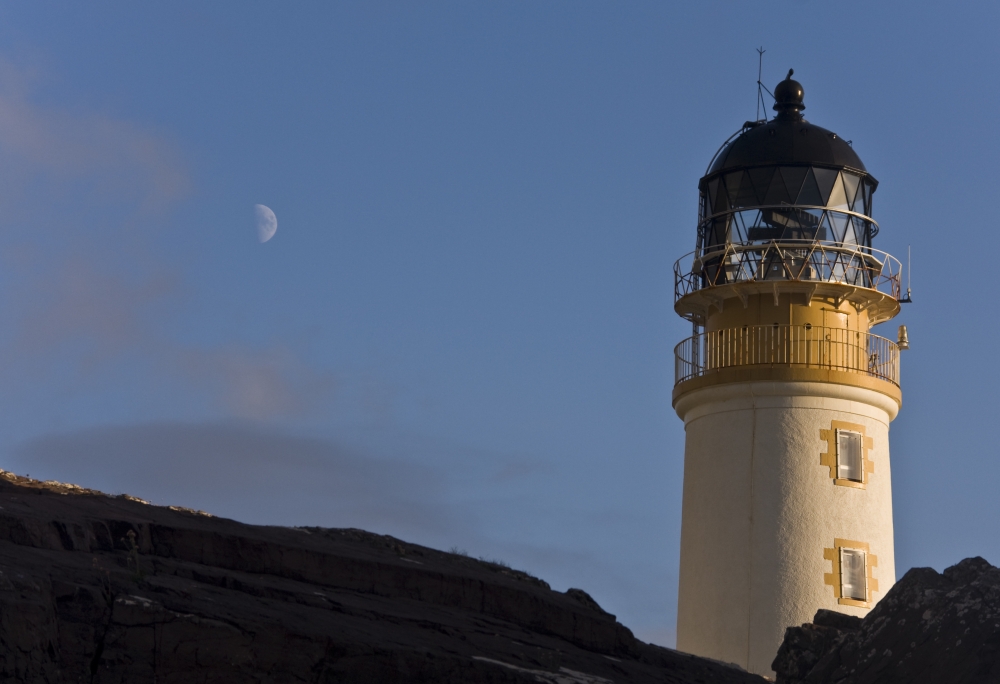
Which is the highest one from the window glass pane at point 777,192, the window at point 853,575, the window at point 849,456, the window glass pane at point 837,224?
the window glass pane at point 777,192

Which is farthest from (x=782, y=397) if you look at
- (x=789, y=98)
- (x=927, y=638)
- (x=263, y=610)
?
(x=263, y=610)

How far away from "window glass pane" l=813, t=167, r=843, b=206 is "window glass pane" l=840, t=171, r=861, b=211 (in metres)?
0.21

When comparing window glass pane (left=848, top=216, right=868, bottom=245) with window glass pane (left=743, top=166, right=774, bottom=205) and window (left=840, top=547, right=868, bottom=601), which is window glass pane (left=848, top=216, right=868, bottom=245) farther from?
window (left=840, top=547, right=868, bottom=601)

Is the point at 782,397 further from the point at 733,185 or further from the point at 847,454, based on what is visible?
the point at 733,185

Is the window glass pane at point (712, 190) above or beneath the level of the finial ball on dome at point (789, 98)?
beneath

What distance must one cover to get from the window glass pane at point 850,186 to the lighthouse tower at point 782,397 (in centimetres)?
3

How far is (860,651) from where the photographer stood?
1366 centimetres

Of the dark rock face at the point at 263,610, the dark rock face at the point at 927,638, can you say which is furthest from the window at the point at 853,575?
the dark rock face at the point at 263,610

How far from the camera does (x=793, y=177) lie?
91.7 feet

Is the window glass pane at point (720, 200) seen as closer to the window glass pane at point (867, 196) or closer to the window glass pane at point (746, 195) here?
the window glass pane at point (746, 195)

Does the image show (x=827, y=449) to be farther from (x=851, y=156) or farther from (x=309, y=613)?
(x=309, y=613)

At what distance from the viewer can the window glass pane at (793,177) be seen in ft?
91.4

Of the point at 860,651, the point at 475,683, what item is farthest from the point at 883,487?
the point at 475,683

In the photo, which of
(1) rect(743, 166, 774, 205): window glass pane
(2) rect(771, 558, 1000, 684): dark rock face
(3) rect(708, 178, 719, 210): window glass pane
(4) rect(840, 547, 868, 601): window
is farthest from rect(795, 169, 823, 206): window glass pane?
(2) rect(771, 558, 1000, 684): dark rock face
